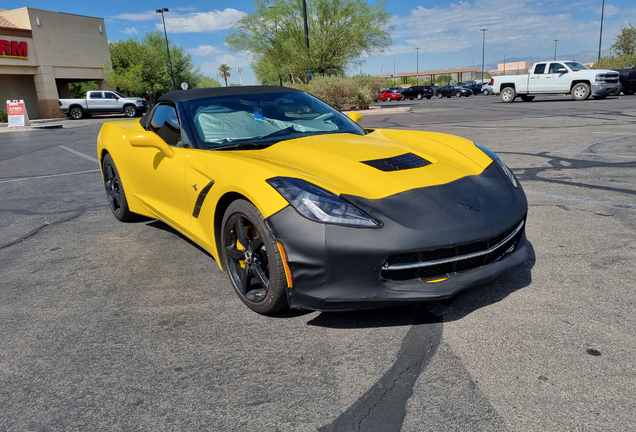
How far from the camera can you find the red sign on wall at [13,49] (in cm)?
3309

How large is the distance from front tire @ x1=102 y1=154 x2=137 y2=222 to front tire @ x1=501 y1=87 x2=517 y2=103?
2273cm

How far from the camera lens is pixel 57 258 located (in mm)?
4211

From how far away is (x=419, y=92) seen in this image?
47.9 meters

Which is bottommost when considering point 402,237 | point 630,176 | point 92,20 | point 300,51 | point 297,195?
point 630,176

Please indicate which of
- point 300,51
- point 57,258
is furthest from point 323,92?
point 57,258

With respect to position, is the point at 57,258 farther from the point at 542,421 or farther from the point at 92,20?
the point at 92,20

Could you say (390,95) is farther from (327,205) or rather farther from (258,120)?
(327,205)

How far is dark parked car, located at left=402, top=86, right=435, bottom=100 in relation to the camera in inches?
1861

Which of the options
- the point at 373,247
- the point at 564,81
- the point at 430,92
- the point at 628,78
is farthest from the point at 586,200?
the point at 430,92

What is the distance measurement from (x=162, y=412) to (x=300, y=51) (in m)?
32.8

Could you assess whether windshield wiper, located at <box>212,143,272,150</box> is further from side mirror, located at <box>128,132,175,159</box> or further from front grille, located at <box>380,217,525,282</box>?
front grille, located at <box>380,217,525,282</box>

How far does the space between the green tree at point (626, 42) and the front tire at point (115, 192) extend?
51.3 metres

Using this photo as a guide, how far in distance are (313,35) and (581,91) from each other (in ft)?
53.8

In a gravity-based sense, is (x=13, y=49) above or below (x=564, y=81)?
above
